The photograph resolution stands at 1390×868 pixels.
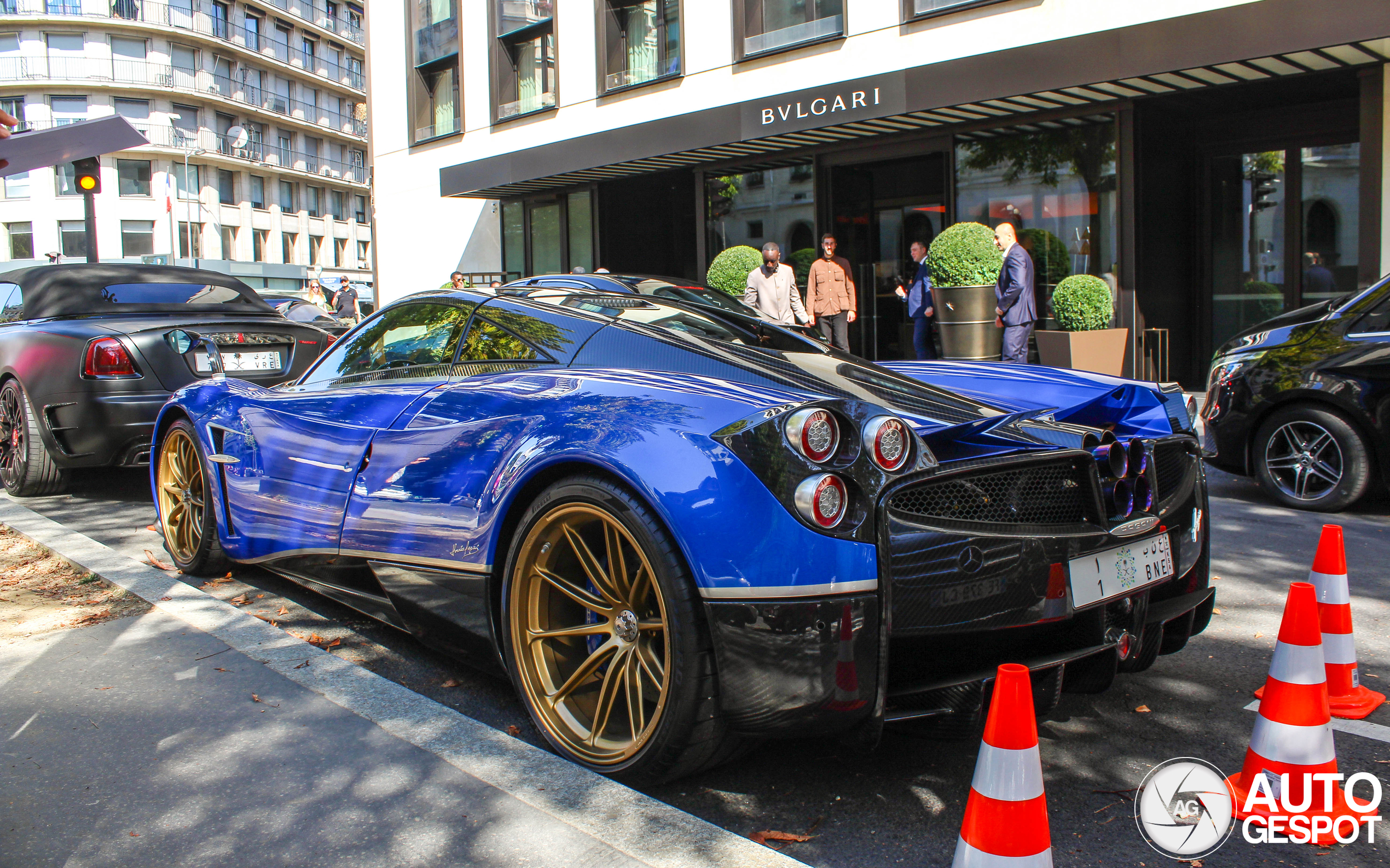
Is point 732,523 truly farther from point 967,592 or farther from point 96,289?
point 96,289

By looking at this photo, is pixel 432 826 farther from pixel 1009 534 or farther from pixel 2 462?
pixel 2 462

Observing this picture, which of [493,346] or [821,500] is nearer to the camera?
[821,500]

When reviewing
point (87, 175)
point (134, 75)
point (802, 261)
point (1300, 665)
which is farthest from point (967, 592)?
point (134, 75)

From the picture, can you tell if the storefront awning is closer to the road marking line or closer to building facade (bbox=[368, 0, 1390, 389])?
building facade (bbox=[368, 0, 1390, 389])

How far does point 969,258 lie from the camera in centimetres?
1141

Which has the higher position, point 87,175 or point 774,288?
point 87,175

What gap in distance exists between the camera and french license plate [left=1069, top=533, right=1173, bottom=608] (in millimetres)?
2432

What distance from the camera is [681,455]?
2.40 m

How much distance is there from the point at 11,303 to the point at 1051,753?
7.70 m

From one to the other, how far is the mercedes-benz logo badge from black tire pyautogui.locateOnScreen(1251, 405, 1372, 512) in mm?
4769

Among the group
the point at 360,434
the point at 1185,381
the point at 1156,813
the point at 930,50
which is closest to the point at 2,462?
the point at 360,434

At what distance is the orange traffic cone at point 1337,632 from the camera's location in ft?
9.65

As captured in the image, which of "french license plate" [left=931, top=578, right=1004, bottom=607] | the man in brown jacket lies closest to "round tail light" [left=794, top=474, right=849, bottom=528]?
"french license plate" [left=931, top=578, right=1004, bottom=607]

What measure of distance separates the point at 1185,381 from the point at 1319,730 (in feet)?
38.5
